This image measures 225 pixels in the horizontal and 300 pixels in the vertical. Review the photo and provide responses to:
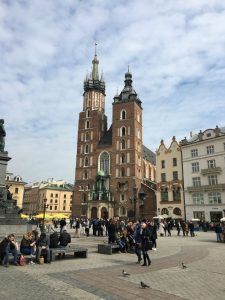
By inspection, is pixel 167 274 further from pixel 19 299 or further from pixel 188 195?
pixel 188 195

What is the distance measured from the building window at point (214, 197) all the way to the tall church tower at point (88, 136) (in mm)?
30319

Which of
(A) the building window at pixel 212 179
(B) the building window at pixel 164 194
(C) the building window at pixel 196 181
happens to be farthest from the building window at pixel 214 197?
(B) the building window at pixel 164 194

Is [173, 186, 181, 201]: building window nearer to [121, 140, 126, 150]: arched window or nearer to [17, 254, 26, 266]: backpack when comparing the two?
[121, 140, 126, 150]: arched window

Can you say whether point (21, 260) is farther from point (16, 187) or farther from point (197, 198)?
point (16, 187)

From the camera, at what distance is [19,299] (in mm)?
6184

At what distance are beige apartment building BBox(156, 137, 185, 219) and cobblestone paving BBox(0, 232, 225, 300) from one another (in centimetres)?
3723

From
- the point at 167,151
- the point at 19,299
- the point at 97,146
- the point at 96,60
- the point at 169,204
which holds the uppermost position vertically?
the point at 96,60

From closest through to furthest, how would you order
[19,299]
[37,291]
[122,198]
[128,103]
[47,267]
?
[19,299] < [37,291] < [47,267] < [122,198] < [128,103]

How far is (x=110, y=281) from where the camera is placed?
8094 mm

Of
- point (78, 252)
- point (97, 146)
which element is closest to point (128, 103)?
point (97, 146)

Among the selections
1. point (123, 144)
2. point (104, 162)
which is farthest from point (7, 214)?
point (104, 162)

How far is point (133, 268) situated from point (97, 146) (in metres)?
60.4

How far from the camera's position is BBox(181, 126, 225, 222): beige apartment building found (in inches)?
1657

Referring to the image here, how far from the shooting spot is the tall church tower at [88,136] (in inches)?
2633
